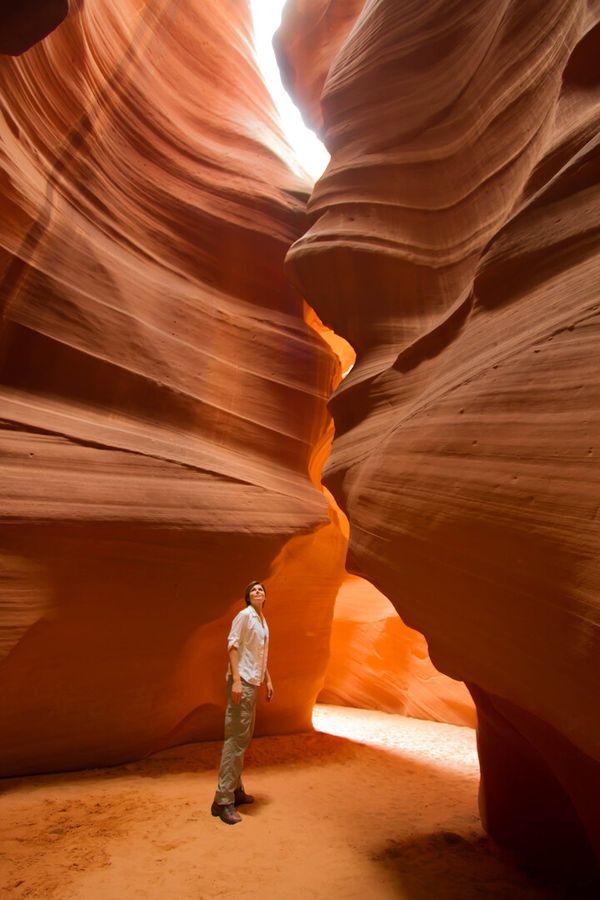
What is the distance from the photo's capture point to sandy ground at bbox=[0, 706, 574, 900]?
2.81 meters

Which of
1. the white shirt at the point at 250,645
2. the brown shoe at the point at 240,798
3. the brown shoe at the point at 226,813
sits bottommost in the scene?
the brown shoe at the point at 240,798

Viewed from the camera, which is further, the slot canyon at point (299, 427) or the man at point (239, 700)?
the man at point (239, 700)

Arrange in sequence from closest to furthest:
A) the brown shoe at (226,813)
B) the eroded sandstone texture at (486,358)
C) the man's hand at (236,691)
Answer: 1. the eroded sandstone texture at (486,358)
2. the brown shoe at (226,813)
3. the man's hand at (236,691)

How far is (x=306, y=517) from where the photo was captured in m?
5.17

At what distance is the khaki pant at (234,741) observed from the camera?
372 centimetres

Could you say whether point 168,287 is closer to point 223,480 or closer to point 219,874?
point 223,480

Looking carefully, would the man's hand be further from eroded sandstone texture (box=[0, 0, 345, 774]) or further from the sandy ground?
eroded sandstone texture (box=[0, 0, 345, 774])

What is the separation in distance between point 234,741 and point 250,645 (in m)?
0.58

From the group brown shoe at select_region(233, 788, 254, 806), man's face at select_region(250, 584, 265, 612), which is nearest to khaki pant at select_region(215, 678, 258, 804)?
brown shoe at select_region(233, 788, 254, 806)

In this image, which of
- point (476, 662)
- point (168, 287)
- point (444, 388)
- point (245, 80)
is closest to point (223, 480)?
point (168, 287)

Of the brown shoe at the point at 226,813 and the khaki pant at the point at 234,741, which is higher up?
the khaki pant at the point at 234,741

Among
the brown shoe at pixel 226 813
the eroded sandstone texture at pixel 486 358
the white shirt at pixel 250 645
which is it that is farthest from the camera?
the white shirt at pixel 250 645

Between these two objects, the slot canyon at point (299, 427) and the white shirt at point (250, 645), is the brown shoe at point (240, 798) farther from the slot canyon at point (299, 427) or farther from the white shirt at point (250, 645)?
the white shirt at point (250, 645)

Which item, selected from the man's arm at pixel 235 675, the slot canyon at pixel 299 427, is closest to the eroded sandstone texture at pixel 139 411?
the slot canyon at pixel 299 427
